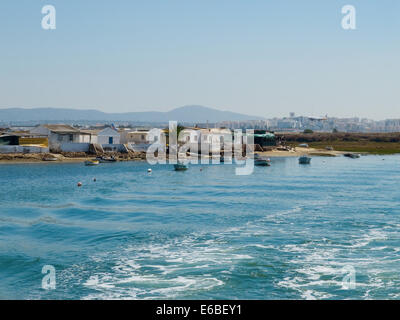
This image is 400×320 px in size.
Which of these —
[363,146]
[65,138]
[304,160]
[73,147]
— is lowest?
[304,160]

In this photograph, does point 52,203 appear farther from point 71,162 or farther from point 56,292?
point 71,162

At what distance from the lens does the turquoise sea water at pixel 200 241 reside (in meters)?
19.8

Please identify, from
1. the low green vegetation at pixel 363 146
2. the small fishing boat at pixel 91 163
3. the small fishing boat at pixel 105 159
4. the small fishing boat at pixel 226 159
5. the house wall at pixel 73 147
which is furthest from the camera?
the low green vegetation at pixel 363 146

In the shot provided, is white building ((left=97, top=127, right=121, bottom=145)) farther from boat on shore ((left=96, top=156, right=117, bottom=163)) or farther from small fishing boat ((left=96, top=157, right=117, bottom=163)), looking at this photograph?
small fishing boat ((left=96, top=157, right=117, bottom=163))

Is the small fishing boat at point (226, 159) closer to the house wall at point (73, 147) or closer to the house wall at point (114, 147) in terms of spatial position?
the house wall at point (114, 147)

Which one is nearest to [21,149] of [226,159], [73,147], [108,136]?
[73,147]

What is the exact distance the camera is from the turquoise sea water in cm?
1977

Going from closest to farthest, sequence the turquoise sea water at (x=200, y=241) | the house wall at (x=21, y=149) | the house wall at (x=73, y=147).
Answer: the turquoise sea water at (x=200, y=241), the house wall at (x=21, y=149), the house wall at (x=73, y=147)

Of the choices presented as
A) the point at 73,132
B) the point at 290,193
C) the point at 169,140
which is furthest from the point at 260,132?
the point at 290,193

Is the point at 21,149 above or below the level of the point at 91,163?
above

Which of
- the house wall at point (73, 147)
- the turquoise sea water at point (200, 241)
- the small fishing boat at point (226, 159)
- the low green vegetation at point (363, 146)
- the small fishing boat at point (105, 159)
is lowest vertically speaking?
the turquoise sea water at point (200, 241)

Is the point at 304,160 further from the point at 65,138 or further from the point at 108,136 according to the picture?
the point at 65,138

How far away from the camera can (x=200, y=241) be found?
27953 mm

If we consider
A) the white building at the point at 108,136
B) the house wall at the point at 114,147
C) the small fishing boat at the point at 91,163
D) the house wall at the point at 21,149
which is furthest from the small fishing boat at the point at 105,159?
the house wall at the point at 21,149
